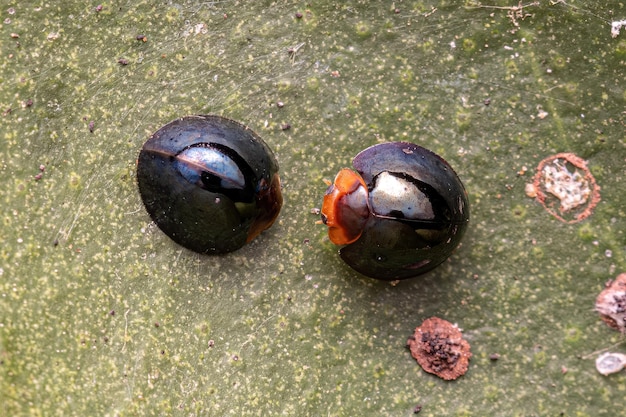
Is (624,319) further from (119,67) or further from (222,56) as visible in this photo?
(119,67)

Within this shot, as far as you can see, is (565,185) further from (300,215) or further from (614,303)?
(300,215)

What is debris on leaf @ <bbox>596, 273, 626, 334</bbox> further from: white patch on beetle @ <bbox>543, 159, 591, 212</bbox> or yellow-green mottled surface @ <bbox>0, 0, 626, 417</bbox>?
white patch on beetle @ <bbox>543, 159, 591, 212</bbox>

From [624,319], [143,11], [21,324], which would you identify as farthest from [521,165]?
[21,324]

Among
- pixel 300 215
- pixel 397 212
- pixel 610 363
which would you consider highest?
pixel 397 212

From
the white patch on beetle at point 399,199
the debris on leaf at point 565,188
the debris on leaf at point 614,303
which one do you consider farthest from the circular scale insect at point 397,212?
the debris on leaf at point 614,303

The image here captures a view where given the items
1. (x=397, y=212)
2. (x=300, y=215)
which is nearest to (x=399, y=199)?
(x=397, y=212)

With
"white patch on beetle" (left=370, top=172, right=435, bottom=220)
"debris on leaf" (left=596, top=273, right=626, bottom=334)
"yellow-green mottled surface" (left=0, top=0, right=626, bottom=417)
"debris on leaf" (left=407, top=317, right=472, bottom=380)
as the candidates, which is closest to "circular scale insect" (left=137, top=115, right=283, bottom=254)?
"yellow-green mottled surface" (left=0, top=0, right=626, bottom=417)
